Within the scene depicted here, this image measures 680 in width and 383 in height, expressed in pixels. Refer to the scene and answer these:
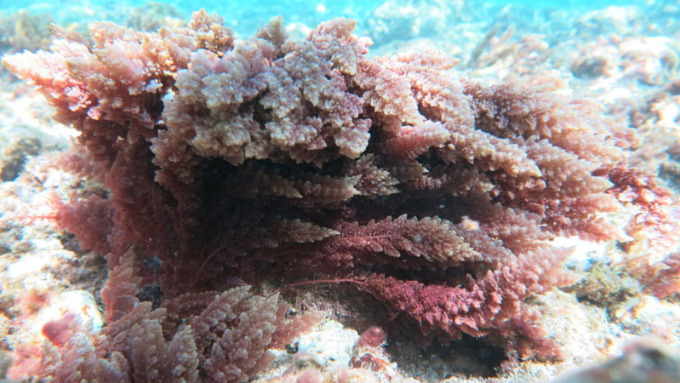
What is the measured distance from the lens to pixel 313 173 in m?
1.99

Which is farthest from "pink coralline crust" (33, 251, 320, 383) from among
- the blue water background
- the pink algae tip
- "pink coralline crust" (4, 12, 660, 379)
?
the blue water background

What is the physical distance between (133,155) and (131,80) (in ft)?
1.53

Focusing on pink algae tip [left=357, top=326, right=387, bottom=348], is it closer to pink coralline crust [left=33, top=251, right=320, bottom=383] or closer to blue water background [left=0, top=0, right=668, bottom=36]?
pink coralline crust [left=33, top=251, right=320, bottom=383]

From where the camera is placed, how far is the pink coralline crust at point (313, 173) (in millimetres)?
1660

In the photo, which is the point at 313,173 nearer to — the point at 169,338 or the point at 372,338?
the point at 372,338

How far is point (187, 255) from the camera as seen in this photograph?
2.04 meters

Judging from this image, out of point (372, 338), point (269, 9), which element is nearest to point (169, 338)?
point (372, 338)

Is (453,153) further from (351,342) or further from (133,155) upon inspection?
(133,155)

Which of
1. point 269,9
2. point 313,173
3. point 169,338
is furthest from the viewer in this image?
point 269,9

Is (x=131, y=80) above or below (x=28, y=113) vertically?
below

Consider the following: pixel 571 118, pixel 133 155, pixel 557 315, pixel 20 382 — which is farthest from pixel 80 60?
pixel 557 315

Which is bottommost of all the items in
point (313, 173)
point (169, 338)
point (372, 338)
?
point (372, 338)

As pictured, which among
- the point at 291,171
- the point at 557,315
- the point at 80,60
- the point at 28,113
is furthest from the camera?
the point at 28,113

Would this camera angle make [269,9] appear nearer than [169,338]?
No
